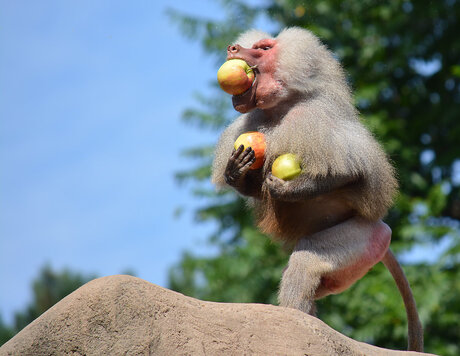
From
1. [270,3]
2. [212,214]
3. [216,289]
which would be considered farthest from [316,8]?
[216,289]

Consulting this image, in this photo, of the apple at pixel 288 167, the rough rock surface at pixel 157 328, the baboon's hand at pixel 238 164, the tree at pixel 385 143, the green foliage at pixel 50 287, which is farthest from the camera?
the green foliage at pixel 50 287

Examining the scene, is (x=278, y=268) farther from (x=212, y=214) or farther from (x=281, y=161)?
(x=281, y=161)

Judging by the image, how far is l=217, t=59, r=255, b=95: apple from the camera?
3.97 meters

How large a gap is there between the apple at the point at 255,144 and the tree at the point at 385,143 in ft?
14.2

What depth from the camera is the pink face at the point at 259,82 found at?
411 centimetres

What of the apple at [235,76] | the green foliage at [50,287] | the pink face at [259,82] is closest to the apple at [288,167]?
the pink face at [259,82]

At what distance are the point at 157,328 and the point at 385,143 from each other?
6175 mm

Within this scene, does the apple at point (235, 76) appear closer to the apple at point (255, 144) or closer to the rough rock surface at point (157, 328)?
the apple at point (255, 144)

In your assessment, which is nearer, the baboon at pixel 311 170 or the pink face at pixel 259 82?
the baboon at pixel 311 170

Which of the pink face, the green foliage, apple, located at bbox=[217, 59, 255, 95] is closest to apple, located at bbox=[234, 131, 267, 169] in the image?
the pink face

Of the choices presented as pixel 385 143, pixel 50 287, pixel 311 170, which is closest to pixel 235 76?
pixel 311 170

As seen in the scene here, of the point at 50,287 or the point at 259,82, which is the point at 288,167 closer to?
the point at 259,82

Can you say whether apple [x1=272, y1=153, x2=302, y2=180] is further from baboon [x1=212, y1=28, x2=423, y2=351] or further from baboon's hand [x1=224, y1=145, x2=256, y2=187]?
baboon's hand [x1=224, y1=145, x2=256, y2=187]

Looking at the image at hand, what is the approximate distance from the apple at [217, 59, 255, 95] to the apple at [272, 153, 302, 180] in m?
0.47
